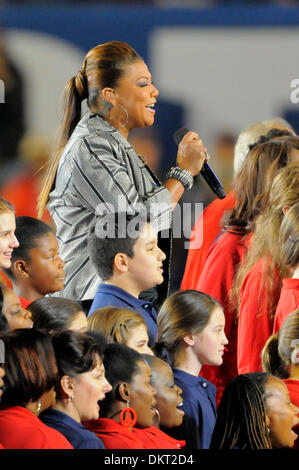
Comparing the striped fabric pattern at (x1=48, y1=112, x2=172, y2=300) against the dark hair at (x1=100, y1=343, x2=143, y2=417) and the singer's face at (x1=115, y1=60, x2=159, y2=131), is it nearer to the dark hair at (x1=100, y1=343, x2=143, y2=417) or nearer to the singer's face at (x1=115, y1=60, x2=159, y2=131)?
the singer's face at (x1=115, y1=60, x2=159, y2=131)

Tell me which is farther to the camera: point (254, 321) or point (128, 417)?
point (254, 321)

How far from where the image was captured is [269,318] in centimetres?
248

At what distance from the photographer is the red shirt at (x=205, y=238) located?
9.57ft

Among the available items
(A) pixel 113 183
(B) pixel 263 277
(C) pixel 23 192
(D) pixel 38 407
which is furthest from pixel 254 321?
(C) pixel 23 192

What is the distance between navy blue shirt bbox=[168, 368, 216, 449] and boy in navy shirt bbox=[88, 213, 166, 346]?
0.12 meters

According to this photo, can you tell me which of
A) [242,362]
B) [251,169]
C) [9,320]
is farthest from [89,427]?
[251,169]

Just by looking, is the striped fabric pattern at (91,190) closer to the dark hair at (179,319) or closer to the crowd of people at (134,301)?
the crowd of people at (134,301)

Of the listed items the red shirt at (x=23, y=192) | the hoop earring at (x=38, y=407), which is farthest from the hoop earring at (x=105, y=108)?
the red shirt at (x=23, y=192)

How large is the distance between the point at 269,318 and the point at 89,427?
2.32 ft

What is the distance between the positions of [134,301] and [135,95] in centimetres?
52

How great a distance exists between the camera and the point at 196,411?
7.02 ft

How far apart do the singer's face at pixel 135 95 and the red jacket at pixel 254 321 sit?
45cm

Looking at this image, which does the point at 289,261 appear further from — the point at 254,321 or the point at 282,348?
the point at 282,348

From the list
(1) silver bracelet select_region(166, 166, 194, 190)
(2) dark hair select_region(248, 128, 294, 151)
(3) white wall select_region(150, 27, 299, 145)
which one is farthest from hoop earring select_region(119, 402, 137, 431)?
(3) white wall select_region(150, 27, 299, 145)
